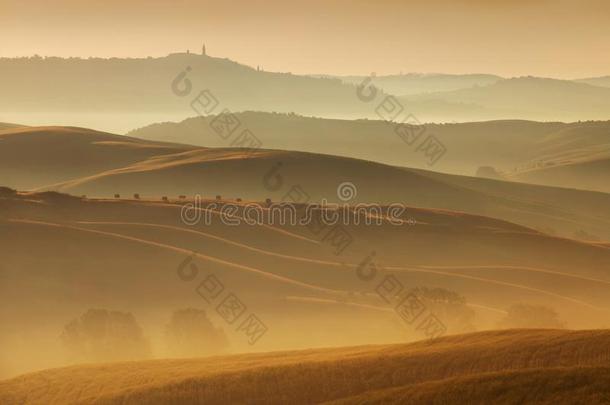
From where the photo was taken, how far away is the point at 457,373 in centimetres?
4794

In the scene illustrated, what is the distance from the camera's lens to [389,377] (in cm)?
4888

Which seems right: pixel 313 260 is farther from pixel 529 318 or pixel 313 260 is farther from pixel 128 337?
pixel 128 337

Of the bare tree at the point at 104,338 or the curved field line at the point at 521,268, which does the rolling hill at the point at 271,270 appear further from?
the bare tree at the point at 104,338

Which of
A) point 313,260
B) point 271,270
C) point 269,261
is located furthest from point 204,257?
point 313,260

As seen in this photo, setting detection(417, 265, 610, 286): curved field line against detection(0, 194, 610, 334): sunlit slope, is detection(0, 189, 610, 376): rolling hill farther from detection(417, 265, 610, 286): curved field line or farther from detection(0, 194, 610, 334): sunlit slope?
detection(417, 265, 610, 286): curved field line

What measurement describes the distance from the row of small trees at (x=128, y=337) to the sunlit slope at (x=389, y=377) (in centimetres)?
1554

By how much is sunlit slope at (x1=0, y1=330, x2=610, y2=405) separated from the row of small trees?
51.0 ft

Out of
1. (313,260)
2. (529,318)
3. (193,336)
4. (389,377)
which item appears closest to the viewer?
(389,377)

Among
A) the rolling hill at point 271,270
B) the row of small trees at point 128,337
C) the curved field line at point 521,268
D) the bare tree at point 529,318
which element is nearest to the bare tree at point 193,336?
the row of small trees at point 128,337

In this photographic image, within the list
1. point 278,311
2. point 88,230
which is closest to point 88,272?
point 88,230

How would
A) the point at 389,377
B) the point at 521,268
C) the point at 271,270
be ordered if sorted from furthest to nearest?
the point at 521,268 → the point at 271,270 → the point at 389,377

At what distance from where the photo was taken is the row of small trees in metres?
76.1

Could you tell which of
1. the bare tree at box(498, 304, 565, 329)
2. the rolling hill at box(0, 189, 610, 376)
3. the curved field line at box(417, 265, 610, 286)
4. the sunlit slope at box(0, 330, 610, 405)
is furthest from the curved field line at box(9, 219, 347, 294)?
the sunlit slope at box(0, 330, 610, 405)

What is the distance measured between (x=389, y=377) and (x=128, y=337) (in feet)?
113
